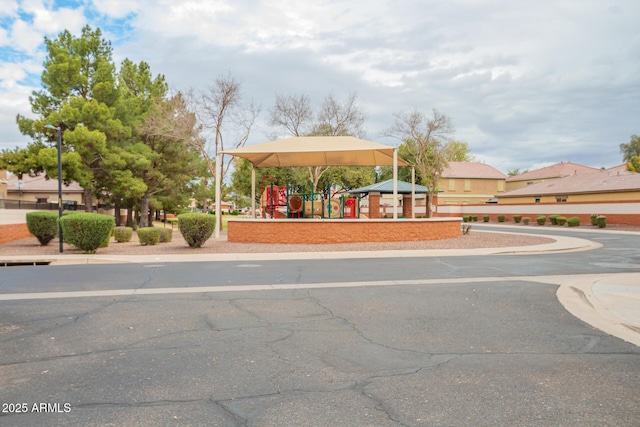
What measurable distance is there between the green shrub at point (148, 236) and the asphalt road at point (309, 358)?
1105 cm

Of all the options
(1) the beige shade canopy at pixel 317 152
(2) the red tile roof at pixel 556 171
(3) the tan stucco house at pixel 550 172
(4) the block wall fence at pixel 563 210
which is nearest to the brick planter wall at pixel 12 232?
(1) the beige shade canopy at pixel 317 152

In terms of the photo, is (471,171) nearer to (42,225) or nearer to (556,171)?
(556,171)

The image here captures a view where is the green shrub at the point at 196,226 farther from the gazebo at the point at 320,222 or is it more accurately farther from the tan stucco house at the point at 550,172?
the tan stucco house at the point at 550,172

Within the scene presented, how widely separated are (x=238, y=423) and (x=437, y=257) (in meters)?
13.8

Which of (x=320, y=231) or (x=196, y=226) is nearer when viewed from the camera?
(x=196, y=226)

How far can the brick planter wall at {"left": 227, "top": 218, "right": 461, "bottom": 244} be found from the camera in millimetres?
20906

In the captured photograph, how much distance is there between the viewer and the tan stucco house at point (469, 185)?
68.5m

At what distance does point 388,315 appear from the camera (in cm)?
754

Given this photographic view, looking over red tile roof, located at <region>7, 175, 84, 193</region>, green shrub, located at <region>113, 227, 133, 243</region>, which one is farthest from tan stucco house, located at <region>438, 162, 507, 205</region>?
green shrub, located at <region>113, 227, 133, 243</region>

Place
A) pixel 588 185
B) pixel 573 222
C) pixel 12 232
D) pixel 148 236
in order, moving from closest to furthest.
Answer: pixel 148 236, pixel 12 232, pixel 573 222, pixel 588 185

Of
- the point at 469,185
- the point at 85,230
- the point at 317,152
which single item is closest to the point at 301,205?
Answer: the point at 317,152

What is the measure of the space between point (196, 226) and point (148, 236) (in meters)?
3.87

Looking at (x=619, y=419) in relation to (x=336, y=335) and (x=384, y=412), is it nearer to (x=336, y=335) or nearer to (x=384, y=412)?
(x=384, y=412)

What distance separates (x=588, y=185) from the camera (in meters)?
45.7
